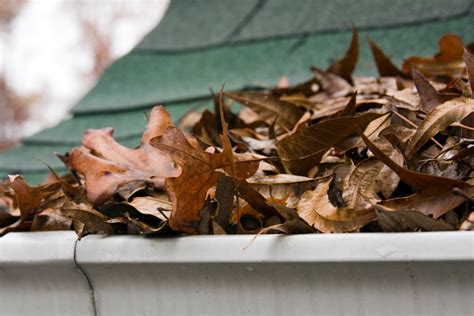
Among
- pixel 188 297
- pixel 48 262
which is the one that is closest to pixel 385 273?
pixel 188 297

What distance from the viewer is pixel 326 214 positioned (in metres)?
0.57

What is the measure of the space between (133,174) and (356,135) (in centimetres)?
26

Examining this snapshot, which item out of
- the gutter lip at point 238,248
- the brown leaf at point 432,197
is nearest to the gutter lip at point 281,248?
the gutter lip at point 238,248

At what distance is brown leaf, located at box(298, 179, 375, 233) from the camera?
0.54 m

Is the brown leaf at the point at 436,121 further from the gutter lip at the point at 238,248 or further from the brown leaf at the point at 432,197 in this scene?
the gutter lip at the point at 238,248

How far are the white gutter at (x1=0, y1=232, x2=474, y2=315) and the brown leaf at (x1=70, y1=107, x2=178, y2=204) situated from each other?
0.09 meters

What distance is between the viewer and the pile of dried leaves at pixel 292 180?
1.81 feet

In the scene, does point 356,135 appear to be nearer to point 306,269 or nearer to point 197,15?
point 306,269

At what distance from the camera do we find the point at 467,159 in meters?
0.60

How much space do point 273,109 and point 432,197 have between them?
0.41 meters

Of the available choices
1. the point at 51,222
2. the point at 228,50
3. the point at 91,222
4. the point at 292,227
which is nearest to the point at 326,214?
the point at 292,227

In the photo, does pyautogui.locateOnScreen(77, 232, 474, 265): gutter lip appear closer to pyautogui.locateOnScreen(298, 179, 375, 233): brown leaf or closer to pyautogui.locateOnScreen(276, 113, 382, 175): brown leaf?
Result: pyautogui.locateOnScreen(298, 179, 375, 233): brown leaf

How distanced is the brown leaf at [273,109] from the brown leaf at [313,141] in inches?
8.8

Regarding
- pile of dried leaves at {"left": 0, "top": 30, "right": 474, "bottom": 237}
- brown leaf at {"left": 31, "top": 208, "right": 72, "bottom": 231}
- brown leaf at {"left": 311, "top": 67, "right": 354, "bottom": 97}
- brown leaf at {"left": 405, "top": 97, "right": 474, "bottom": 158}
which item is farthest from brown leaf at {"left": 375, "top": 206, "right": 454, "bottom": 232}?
brown leaf at {"left": 311, "top": 67, "right": 354, "bottom": 97}
